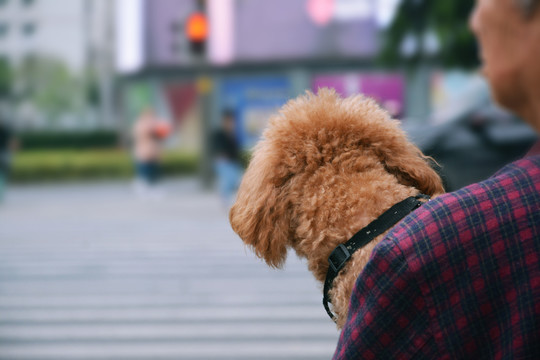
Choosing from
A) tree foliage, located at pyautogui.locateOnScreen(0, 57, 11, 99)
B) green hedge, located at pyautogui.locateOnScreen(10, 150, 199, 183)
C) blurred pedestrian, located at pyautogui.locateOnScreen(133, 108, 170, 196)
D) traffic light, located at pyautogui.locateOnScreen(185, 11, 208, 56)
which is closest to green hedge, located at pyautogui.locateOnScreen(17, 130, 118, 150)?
green hedge, located at pyautogui.locateOnScreen(10, 150, 199, 183)

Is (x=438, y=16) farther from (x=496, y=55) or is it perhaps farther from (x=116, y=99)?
(x=116, y=99)

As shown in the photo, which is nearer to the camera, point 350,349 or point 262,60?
point 350,349

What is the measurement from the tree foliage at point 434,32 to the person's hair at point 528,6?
8.44 m

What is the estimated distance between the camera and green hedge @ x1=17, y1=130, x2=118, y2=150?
22.9 meters

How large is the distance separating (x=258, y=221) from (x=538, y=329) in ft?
2.22

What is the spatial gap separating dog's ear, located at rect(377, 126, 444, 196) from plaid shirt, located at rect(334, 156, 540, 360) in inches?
18.0

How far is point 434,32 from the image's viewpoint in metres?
9.52

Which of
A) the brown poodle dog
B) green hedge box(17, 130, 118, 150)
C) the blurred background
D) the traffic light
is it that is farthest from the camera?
green hedge box(17, 130, 118, 150)

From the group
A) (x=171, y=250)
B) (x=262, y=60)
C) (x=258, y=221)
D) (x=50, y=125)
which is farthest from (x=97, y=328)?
(x=50, y=125)

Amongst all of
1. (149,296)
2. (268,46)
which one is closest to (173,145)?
(268,46)

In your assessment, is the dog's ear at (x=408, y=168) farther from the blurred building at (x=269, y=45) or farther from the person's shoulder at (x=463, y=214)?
the blurred building at (x=269, y=45)

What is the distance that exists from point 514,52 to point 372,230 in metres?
0.41

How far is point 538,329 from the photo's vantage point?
894mm

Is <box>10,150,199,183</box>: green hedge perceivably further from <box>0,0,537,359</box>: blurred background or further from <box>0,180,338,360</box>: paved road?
<box>0,180,338,360</box>: paved road
